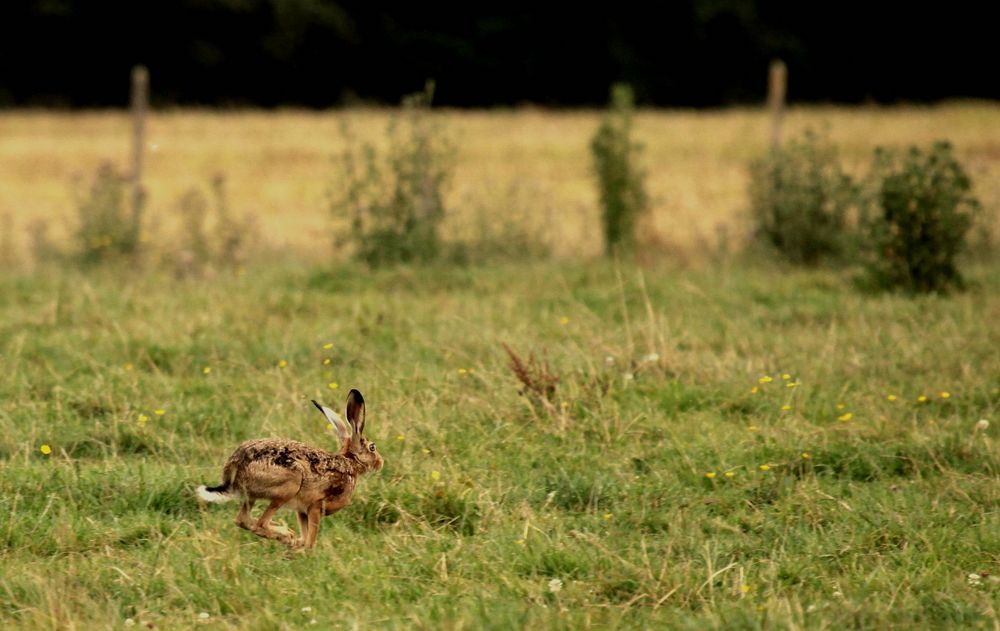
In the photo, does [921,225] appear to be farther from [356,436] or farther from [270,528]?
[270,528]

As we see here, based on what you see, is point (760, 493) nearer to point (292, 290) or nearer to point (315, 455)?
Answer: point (315, 455)

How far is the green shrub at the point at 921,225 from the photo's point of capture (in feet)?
33.9

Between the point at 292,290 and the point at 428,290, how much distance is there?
1.07m

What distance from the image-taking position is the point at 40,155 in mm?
27078

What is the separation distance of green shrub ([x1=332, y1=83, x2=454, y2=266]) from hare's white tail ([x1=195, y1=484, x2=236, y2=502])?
665 cm

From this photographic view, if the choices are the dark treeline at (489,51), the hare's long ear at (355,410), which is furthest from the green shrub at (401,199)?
the dark treeline at (489,51)

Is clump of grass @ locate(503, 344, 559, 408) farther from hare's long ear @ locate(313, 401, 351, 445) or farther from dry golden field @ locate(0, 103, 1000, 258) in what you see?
dry golden field @ locate(0, 103, 1000, 258)

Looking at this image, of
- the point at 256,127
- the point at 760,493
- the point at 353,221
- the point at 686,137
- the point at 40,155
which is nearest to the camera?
the point at 760,493

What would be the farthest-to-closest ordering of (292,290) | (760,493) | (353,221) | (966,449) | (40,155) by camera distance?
(40,155) < (353,221) < (292,290) < (966,449) < (760,493)

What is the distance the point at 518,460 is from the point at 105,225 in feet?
23.7

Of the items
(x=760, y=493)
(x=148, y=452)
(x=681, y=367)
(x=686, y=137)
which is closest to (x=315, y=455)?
(x=148, y=452)

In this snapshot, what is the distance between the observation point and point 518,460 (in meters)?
6.18

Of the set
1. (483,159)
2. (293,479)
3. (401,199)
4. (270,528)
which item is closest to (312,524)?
(270,528)

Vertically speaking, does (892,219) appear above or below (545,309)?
above
